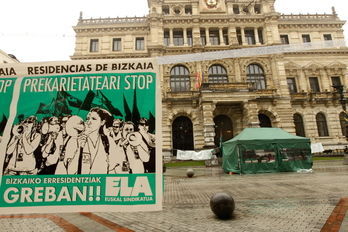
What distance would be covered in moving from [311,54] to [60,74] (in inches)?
1423

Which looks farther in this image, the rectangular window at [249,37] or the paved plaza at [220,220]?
the rectangular window at [249,37]

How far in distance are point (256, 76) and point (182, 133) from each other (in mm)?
12502

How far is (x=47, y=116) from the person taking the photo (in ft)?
8.12

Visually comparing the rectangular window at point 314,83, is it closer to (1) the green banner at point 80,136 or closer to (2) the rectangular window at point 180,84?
(2) the rectangular window at point 180,84

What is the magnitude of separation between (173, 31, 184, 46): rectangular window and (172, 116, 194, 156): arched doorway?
10469 mm

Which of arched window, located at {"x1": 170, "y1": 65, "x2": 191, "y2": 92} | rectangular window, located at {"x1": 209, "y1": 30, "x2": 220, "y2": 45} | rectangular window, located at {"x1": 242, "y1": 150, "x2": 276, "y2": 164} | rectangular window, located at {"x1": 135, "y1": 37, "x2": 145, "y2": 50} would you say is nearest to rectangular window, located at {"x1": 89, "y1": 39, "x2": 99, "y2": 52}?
rectangular window, located at {"x1": 135, "y1": 37, "x2": 145, "y2": 50}

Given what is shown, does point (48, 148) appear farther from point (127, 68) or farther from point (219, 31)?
point (219, 31)

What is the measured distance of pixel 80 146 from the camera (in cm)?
238

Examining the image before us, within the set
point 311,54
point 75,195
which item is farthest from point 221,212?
point 311,54

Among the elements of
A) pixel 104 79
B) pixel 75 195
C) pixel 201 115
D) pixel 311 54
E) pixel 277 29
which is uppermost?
pixel 277 29

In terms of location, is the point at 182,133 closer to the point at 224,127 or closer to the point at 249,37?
the point at 224,127

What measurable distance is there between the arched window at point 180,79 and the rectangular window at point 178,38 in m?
3.67

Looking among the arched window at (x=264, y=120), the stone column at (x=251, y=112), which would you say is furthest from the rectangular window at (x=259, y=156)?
the arched window at (x=264, y=120)

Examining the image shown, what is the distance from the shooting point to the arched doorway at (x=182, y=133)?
25.6 metres
